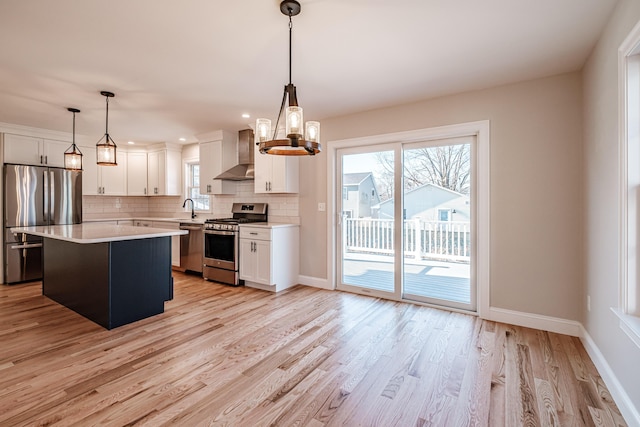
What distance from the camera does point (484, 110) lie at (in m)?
3.26

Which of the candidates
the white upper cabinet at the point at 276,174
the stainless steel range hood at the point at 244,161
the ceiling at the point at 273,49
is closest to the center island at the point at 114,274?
the ceiling at the point at 273,49

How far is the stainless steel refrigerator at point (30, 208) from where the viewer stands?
4.66 m

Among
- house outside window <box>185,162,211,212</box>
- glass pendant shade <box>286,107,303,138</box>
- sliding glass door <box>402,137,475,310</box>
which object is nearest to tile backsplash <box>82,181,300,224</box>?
house outside window <box>185,162,211,212</box>

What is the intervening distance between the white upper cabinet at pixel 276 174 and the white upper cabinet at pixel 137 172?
3.08 meters

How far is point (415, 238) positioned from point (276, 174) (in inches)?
83.6

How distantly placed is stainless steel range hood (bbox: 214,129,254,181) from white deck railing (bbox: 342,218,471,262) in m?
1.91

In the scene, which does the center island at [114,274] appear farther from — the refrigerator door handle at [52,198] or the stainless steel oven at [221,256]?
the refrigerator door handle at [52,198]

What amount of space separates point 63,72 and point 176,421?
313 cm

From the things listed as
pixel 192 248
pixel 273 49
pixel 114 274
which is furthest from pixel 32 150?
pixel 273 49

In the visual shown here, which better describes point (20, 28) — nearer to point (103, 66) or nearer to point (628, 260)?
point (103, 66)

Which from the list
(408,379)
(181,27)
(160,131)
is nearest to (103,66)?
(181,27)

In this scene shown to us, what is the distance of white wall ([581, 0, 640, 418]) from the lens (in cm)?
183

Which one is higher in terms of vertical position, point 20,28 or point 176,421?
point 20,28

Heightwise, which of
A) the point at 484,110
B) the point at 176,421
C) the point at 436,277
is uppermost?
the point at 484,110
